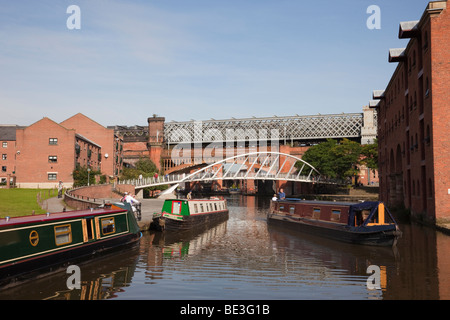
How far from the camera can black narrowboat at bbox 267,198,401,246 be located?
17.2 meters

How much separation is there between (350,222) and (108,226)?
1039 centimetres

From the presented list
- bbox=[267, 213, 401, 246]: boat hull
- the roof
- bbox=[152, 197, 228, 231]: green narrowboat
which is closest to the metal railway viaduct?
the roof

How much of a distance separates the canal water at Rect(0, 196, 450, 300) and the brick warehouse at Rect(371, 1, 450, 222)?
13.2 feet

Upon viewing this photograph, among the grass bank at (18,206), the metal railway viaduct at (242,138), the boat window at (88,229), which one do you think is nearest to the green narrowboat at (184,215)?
the grass bank at (18,206)

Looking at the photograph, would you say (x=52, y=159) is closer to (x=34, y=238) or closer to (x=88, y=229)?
(x=88, y=229)

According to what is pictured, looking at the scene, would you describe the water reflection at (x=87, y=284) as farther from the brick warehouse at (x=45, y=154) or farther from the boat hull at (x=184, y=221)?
the brick warehouse at (x=45, y=154)

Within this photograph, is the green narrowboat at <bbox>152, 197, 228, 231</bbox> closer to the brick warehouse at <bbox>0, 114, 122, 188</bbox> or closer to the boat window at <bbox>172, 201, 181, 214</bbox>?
the boat window at <bbox>172, 201, 181, 214</bbox>

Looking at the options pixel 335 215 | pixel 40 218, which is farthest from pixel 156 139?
pixel 40 218

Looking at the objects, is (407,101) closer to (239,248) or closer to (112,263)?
(239,248)

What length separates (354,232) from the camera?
58.9ft

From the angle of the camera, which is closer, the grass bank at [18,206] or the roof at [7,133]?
the grass bank at [18,206]

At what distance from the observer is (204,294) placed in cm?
1030

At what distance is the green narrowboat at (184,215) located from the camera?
22.2 metres

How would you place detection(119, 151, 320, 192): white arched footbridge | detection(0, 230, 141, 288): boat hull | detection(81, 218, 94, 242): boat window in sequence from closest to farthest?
detection(0, 230, 141, 288): boat hull → detection(81, 218, 94, 242): boat window → detection(119, 151, 320, 192): white arched footbridge
